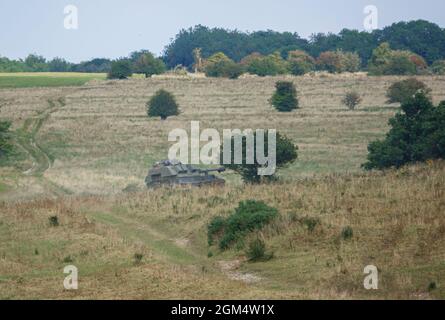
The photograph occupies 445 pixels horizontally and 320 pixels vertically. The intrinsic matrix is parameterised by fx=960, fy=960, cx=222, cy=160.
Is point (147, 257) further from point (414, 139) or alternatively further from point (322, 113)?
point (322, 113)

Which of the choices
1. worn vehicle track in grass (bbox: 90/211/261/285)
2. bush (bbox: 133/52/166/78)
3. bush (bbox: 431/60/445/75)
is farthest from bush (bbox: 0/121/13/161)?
bush (bbox: 431/60/445/75)

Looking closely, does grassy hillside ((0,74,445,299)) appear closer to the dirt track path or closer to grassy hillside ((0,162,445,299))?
grassy hillside ((0,162,445,299))

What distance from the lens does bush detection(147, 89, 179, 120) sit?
3393 inches

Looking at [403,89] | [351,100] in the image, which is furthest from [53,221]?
[403,89]

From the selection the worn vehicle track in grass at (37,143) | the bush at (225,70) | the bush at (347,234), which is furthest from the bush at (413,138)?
the bush at (225,70)

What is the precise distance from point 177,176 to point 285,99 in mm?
43323

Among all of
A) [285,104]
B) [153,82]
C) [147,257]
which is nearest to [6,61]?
[153,82]

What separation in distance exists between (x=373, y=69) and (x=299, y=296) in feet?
342

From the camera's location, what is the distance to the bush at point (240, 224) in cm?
2761

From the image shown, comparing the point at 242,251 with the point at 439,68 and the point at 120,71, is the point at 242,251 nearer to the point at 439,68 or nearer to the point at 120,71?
the point at 120,71

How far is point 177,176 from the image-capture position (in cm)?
4569

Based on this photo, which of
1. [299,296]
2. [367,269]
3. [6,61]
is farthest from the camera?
[6,61]

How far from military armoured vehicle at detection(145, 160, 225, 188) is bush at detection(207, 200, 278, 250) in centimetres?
1587

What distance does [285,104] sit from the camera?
87.7 m
